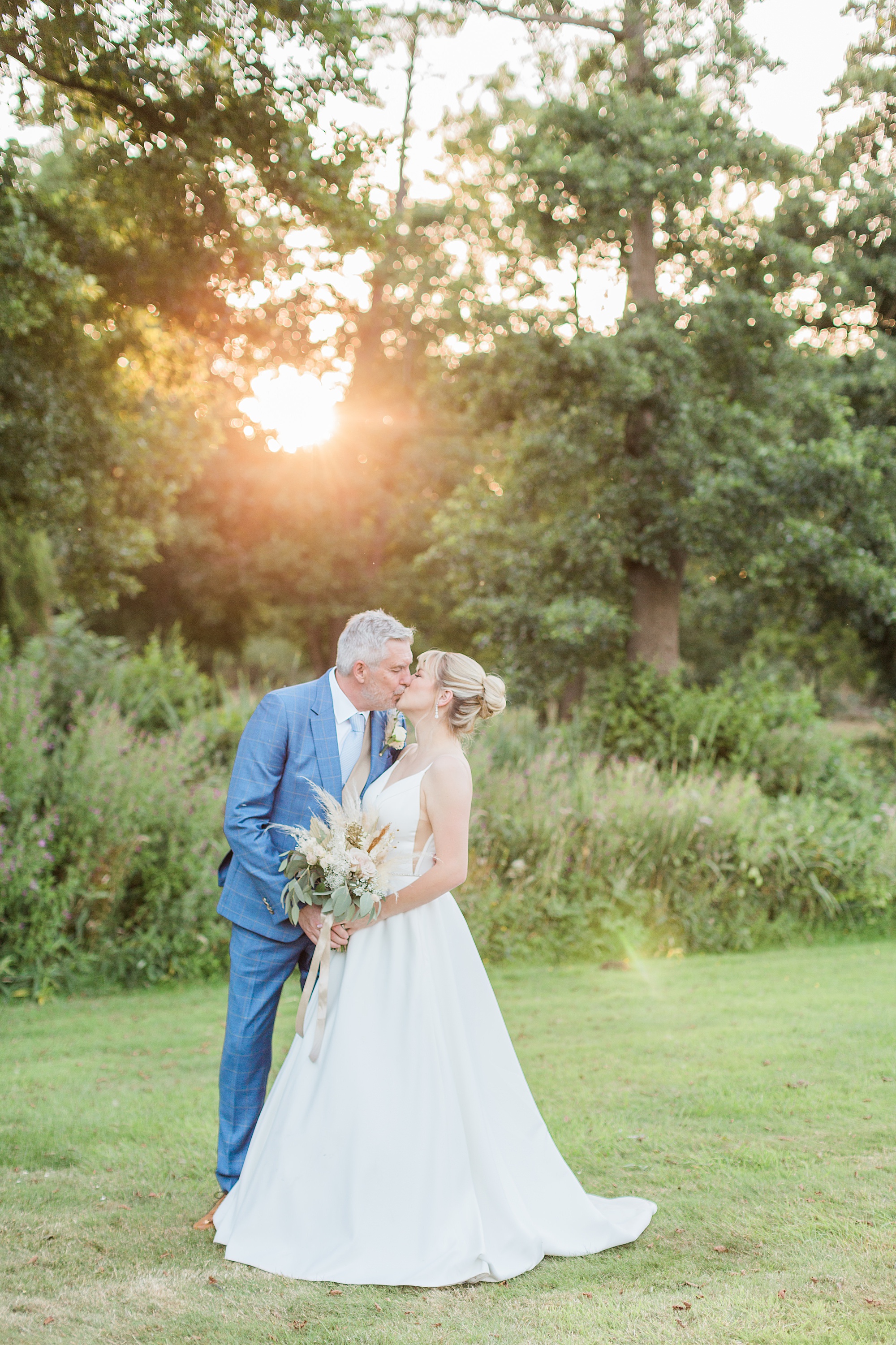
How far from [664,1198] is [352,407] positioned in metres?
26.2

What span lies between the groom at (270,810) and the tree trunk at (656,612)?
1031cm

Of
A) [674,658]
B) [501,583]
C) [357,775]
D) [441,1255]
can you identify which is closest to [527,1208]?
[441,1255]

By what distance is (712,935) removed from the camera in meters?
8.64

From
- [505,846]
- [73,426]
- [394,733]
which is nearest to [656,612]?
[505,846]

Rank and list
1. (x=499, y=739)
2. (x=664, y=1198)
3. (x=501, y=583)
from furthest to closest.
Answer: (x=501, y=583), (x=499, y=739), (x=664, y=1198)

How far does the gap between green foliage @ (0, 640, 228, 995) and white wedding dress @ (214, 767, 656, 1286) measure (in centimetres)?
407

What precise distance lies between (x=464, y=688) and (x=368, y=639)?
15.0 inches

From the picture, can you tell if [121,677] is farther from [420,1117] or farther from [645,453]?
[420,1117]

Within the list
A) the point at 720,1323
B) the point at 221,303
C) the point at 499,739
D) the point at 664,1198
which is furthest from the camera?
the point at 499,739

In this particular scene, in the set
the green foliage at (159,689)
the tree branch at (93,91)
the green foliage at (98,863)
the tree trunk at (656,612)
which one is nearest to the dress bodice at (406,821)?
the green foliage at (98,863)

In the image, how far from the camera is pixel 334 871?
3.42 m

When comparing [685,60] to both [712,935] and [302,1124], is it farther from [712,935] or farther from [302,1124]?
[302,1124]

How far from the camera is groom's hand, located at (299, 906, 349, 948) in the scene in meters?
3.64

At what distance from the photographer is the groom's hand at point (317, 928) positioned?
143 inches
